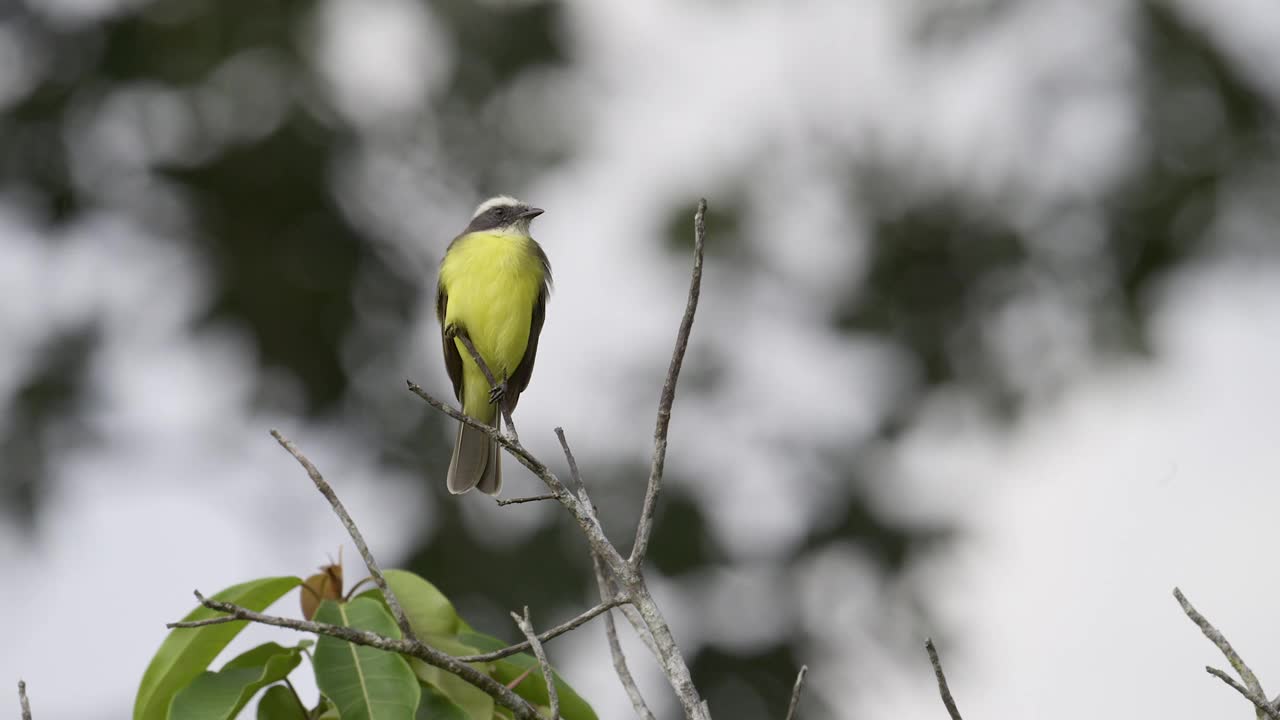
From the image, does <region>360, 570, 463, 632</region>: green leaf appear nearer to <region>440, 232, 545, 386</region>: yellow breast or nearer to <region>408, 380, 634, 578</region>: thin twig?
<region>408, 380, 634, 578</region>: thin twig

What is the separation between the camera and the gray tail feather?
4.53 meters

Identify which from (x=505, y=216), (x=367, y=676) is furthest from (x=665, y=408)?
(x=505, y=216)

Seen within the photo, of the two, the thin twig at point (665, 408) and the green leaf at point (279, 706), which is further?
the green leaf at point (279, 706)

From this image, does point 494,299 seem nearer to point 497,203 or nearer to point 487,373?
point 497,203

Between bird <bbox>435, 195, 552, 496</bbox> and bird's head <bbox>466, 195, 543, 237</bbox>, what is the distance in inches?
11.7

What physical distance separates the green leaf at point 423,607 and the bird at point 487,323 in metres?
1.31

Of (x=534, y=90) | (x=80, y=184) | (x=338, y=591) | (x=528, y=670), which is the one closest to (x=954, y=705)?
(x=528, y=670)

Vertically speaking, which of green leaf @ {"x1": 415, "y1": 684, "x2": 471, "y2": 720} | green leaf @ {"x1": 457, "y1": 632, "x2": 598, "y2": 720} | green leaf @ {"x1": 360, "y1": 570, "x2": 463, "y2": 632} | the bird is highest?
the bird

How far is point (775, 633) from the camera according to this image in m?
13.2

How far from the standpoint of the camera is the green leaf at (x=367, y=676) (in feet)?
8.73

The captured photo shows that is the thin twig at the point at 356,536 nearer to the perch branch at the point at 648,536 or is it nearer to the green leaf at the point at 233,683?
the perch branch at the point at 648,536

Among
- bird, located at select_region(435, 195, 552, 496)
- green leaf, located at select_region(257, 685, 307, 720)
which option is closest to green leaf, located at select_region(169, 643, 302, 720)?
green leaf, located at select_region(257, 685, 307, 720)

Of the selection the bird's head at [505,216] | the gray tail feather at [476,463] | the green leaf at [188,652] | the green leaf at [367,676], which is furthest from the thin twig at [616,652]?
the bird's head at [505,216]

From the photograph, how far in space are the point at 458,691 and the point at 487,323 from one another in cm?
200
